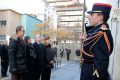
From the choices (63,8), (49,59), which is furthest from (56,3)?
(49,59)

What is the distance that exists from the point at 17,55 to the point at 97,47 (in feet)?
14.5

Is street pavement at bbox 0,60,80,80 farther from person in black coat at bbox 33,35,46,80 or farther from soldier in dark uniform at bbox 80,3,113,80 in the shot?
soldier in dark uniform at bbox 80,3,113,80

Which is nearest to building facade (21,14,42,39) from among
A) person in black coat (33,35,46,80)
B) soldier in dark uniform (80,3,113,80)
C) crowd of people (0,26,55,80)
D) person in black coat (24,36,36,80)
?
crowd of people (0,26,55,80)

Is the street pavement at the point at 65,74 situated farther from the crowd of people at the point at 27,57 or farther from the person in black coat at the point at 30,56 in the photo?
the person in black coat at the point at 30,56

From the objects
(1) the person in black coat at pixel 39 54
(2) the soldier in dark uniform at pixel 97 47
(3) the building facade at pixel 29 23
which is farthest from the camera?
(3) the building facade at pixel 29 23

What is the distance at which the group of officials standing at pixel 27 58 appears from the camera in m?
8.04

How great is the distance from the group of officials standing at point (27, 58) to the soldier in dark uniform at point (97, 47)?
13.2ft

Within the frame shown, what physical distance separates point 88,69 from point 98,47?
1.10 feet

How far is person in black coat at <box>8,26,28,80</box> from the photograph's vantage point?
314 inches

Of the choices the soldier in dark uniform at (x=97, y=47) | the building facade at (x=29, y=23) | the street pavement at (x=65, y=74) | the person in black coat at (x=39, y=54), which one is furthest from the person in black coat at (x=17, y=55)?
the building facade at (x=29, y=23)

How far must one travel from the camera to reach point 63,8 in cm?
12456

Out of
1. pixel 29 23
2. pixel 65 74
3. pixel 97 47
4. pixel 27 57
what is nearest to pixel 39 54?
pixel 27 57

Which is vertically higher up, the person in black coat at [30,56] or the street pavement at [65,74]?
the person in black coat at [30,56]

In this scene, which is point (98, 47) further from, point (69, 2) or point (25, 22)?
point (69, 2)
